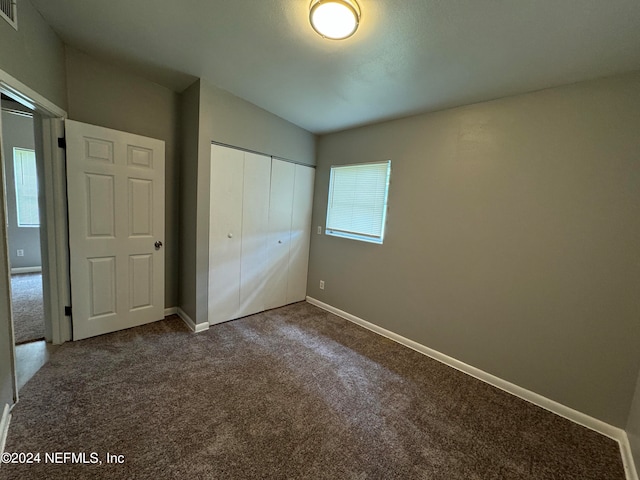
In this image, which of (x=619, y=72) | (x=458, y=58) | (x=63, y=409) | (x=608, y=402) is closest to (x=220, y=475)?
(x=63, y=409)

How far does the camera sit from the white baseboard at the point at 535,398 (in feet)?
5.17

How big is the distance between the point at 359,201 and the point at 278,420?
230cm

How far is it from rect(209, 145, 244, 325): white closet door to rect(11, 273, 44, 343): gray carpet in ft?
4.76

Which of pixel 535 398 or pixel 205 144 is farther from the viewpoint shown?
pixel 205 144

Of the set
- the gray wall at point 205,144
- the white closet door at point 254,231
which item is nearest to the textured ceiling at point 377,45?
the gray wall at point 205,144

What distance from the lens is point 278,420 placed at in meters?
1.62

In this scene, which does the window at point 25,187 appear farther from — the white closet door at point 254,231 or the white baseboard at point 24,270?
the white closet door at point 254,231

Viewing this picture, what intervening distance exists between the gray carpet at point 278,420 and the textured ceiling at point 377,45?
7.88 feet

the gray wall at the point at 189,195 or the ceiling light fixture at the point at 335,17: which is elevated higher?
the ceiling light fixture at the point at 335,17

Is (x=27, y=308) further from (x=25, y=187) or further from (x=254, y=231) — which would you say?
(x=254, y=231)

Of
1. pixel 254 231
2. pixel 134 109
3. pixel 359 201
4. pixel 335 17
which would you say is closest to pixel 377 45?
pixel 335 17

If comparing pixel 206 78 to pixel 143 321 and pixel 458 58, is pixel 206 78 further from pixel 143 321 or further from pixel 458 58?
pixel 143 321

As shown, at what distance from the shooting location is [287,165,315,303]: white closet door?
3.39m

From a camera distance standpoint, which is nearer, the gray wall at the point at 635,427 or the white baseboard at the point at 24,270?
the gray wall at the point at 635,427
